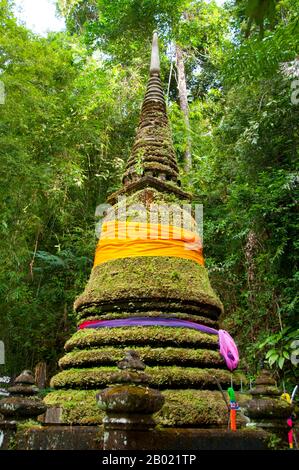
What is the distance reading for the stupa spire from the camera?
5113mm

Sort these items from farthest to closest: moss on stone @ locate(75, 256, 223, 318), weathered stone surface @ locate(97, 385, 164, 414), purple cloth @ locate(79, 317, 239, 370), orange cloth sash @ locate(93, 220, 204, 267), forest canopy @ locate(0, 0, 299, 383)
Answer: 1. forest canopy @ locate(0, 0, 299, 383)
2. orange cloth sash @ locate(93, 220, 204, 267)
3. moss on stone @ locate(75, 256, 223, 318)
4. purple cloth @ locate(79, 317, 239, 370)
5. weathered stone surface @ locate(97, 385, 164, 414)

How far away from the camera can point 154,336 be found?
11.7 feet

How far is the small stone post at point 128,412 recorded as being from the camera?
239 cm

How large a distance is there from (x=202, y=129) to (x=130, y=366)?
1182 centimetres

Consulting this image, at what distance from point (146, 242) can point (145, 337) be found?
102 centimetres

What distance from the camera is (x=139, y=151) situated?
17.3ft

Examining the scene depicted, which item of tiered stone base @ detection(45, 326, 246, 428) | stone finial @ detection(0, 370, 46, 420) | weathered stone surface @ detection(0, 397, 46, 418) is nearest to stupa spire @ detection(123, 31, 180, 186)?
tiered stone base @ detection(45, 326, 246, 428)

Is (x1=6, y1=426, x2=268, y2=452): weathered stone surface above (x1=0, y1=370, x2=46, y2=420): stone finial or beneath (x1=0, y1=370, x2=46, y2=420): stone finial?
beneath

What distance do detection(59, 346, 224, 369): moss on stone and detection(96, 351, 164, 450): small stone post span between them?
2.97 ft

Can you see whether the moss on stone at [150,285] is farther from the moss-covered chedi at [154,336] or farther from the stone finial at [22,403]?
the stone finial at [22,403]

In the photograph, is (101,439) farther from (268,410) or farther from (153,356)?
(268,410)

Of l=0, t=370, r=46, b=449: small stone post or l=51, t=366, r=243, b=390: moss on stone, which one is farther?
l=51, t=366, r=243, b=390: moss on stone

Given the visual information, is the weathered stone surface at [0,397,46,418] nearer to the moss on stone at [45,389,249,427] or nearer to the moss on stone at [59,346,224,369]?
the moss on stone at [45,389,249,427]

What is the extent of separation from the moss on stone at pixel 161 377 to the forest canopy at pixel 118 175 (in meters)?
2.03
